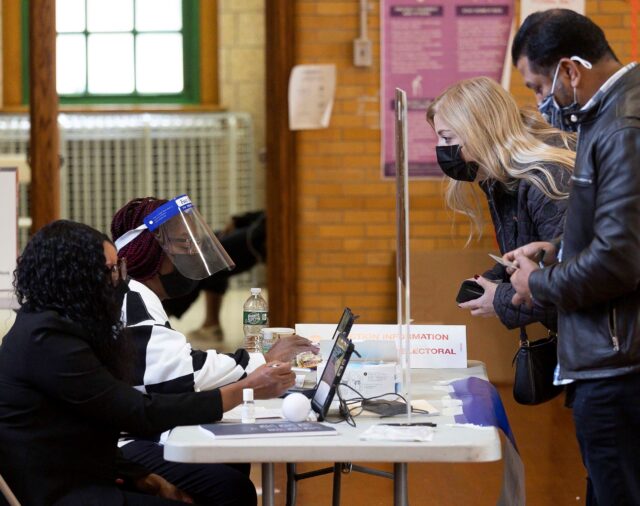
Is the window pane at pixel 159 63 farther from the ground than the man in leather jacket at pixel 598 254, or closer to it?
farther from the ground

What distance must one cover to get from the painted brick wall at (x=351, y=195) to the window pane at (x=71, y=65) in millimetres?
2011

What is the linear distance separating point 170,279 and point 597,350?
128 centimetres

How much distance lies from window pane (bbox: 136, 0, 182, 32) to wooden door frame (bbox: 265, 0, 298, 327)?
1388 mm

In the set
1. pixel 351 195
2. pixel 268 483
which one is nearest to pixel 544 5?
pixel 351 195

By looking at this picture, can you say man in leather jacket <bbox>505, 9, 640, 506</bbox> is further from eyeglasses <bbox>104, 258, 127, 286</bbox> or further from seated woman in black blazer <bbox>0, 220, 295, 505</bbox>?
eyeglasses <bbox>104, 258, 127, 286</bbox>

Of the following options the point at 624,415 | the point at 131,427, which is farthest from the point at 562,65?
the point at 131,427

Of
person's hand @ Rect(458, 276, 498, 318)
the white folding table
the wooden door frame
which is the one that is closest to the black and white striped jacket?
the white folding table

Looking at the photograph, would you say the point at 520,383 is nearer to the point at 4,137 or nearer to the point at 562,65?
the point at 562,65

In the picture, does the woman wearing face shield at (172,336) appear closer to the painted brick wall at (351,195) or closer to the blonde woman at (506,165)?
the blonde woman at (506,165)

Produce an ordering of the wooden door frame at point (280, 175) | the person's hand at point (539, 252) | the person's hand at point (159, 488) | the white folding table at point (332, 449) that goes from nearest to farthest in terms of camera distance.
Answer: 1. the white folding table at point (332, 449)
2. the person's hand at point (539, 252)
3. the person's hand at point (159, 488)
4. the wooden door frame at point (280, 175)

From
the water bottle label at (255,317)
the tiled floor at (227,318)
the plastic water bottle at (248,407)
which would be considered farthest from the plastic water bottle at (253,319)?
the tiled floor at (227,318)

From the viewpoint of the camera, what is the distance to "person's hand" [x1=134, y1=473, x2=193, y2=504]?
2.63 m

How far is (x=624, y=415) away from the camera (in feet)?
7.30

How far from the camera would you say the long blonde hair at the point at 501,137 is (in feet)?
9.58
